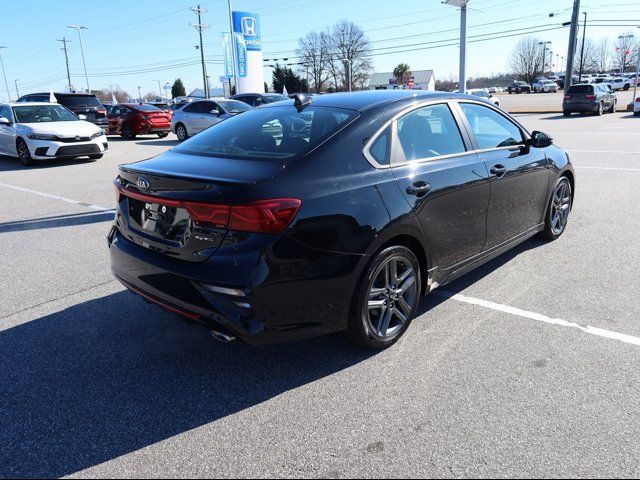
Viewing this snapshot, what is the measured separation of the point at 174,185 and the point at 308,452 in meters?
1.61

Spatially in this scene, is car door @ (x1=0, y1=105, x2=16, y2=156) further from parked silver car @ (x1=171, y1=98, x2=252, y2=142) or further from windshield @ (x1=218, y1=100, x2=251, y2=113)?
windshield @ (x1=218, y1=100, x2=251, y2=113)

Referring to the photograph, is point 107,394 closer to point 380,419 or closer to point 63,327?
point 63,327

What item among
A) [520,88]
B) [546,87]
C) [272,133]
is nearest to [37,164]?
[272,133]

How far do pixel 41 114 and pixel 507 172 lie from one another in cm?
1271

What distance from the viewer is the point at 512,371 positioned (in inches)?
119

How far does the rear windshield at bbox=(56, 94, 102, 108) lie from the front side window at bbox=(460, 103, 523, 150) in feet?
68.0

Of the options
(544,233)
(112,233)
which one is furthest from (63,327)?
(544,233)

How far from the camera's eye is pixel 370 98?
3707mm

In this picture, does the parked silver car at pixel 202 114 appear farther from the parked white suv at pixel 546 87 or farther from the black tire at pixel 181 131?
the parked white suv at pixel 546 87

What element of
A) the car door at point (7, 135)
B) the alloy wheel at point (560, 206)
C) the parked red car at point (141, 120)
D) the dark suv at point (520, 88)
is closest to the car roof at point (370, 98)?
the alloy wheel at point (560, 206)

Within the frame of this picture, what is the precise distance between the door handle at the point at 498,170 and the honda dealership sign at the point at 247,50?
3340 cm

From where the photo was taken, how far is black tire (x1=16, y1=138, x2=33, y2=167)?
40.5ft

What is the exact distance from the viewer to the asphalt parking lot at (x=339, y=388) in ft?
7.68

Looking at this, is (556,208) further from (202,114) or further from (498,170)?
(202,114)
